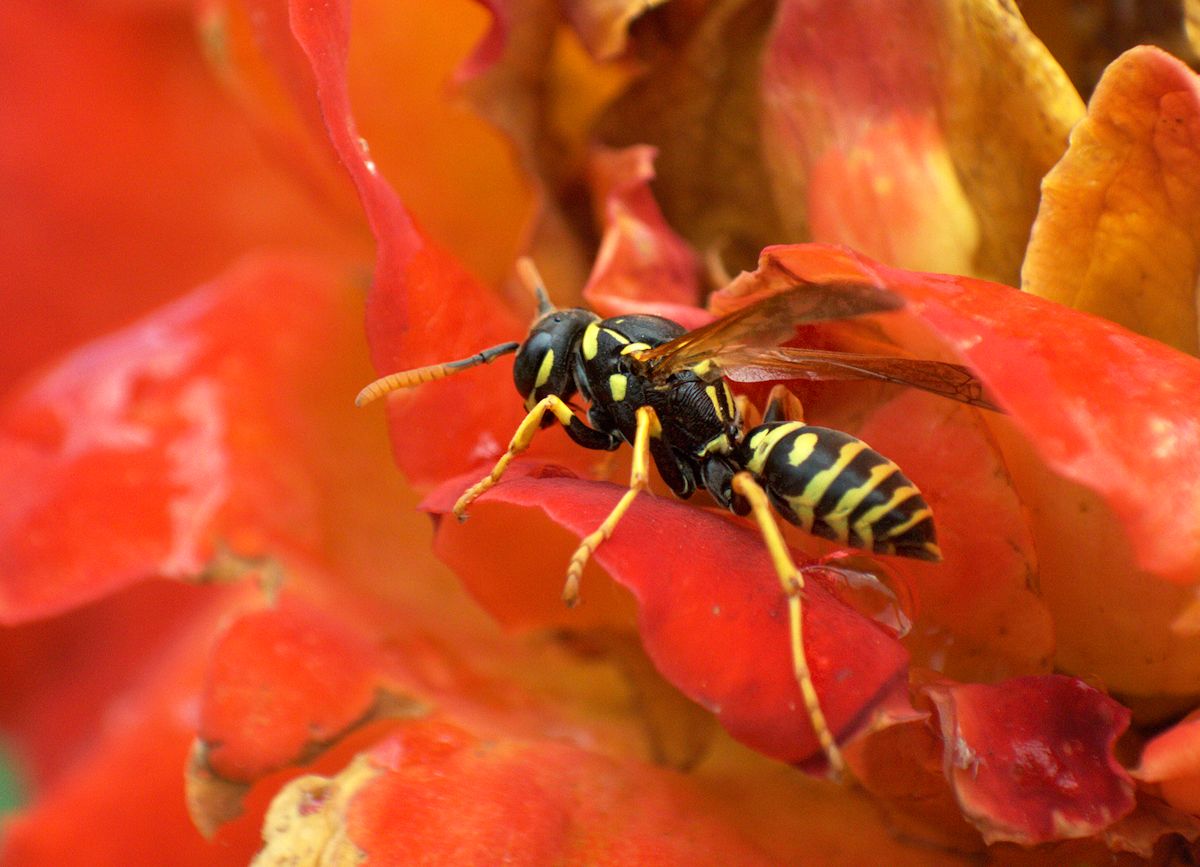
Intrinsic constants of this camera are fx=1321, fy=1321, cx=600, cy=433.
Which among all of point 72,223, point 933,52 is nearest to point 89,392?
point 72,223

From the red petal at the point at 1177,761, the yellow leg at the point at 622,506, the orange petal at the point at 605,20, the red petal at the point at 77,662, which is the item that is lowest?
the red petal at the point at 77,662

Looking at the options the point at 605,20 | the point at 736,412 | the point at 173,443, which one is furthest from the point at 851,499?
the point at 173,443

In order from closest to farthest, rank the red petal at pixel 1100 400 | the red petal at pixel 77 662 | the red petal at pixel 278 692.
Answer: the red petal at pixel 1100 400, the red petal at pixel 278 692, the red petal at pixel 77 662

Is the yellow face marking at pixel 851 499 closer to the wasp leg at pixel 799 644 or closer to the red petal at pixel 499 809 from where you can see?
the wasp leg at pixel 799 644

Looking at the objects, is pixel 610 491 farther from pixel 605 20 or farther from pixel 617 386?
pixel 605 20

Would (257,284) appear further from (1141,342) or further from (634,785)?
(1141,342)

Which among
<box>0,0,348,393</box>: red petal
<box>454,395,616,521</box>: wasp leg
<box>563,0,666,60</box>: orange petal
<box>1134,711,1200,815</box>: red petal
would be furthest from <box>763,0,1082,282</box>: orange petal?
<box>0,0,348,393</box>: red petal

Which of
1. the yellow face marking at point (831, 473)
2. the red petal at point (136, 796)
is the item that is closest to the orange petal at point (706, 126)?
the yellow face marking at point (831, 473)

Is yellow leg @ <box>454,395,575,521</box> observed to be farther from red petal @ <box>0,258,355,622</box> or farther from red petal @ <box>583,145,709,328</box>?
red petal @ <box>0,258,355,622</box>
